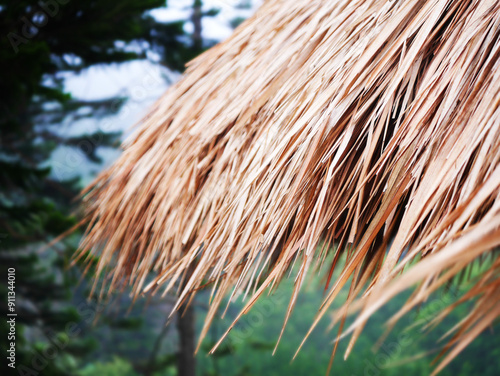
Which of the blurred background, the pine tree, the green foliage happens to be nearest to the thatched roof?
the blurred background

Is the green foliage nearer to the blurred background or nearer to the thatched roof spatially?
the blurred background

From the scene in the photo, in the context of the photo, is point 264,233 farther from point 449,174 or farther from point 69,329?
point 69,329

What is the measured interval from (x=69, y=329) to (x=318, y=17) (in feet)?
11.2

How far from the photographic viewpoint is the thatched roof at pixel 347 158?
20.7 inches

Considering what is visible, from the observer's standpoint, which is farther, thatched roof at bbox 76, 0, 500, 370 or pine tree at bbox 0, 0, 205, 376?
pine tree at bbox 0, 0, 205, 376

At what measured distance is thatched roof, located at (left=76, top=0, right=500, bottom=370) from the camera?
525mm

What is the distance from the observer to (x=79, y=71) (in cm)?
367

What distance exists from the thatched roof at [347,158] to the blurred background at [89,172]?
0.11 metres

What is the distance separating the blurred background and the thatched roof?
11 cm

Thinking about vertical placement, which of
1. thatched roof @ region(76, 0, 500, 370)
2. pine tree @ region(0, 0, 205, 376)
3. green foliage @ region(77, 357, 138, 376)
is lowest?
green foliage @ region(77, 357, 138, 376)

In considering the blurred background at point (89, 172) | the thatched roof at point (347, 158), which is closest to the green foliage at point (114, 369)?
the blurred background at point (89, 172)

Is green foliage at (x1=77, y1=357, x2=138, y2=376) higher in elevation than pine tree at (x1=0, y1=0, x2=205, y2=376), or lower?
lower

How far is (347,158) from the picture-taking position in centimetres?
77

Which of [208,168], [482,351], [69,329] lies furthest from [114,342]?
[208,168]
